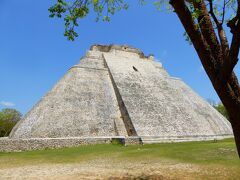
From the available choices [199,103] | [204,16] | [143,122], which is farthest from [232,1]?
[199,103]

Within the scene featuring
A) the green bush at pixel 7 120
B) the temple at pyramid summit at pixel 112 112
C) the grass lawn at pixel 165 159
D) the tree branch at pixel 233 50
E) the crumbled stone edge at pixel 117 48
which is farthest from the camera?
the green bush at pixel 7 120

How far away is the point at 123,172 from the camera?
905cm

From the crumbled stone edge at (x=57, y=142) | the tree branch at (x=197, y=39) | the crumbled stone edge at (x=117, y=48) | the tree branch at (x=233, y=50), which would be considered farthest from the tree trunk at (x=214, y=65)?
the crumbled stone edge at (x=117, y=48)

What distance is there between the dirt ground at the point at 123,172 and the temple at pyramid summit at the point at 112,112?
21.0ft

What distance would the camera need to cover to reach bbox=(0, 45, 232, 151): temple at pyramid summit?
1795 centimetres

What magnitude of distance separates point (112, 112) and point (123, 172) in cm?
1116

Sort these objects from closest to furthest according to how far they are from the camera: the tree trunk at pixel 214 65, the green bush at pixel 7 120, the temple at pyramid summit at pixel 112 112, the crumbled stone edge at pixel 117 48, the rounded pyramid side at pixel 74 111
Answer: the tree trunk at pixel 214 65
the temple at pyramid summit at pixel 112 112
the rounded pyramid side at pixel 74 111
the crumbled stone edge at pixel 117 48
the green bush at pixel 7 120

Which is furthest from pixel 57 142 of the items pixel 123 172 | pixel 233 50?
pixel 233 50

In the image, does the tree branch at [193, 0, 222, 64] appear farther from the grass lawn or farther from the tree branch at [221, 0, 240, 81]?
the grass lawn

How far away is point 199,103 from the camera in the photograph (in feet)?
82.9

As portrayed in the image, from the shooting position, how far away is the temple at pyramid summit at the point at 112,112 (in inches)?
707

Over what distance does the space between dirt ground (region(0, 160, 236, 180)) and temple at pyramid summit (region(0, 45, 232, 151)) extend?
639cm

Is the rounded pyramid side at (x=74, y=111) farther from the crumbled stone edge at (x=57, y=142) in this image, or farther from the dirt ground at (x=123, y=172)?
the dirt ground at (x=123, y=172)

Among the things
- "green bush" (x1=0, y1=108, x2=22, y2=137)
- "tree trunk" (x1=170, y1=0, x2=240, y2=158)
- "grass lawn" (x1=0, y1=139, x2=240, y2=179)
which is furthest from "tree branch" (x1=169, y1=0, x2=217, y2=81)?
"green bush" (x1=0, y1=108, x2=22, y2=137)
